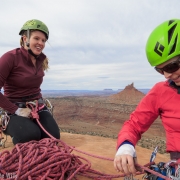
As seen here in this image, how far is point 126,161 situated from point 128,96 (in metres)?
47.0

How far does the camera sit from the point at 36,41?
396 cm

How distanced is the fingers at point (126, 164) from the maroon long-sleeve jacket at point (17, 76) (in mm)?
2464

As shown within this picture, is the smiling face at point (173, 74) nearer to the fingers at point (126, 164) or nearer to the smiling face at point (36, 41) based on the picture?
the fingers at point (126, 164)

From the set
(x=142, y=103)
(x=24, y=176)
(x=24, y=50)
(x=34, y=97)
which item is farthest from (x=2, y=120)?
(x=142, y=103)

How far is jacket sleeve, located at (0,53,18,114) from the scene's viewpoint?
12.0 ft

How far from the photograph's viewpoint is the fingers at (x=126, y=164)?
182 centimetres

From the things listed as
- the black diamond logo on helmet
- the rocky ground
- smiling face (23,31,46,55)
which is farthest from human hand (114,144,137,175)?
the rocky ground

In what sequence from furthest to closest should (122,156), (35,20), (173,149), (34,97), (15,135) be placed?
1. (34,97)
2. (35,20)
3. (15,135)
4. (173,149)
5. (122,156)

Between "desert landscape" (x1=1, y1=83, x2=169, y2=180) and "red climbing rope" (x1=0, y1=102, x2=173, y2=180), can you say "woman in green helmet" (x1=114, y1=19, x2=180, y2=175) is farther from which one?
"desert landscape" (x1=1, y1=83, x2=169, y2=180)

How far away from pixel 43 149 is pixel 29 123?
1.10 meters

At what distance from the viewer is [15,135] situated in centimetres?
365

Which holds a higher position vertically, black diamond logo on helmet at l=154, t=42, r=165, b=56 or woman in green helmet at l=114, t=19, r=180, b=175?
black diamond logo on helmet at l=154, t=42, r=165, b=56

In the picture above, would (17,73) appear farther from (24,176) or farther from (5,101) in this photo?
(24,176)

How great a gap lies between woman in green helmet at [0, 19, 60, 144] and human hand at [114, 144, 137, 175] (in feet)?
6.83
